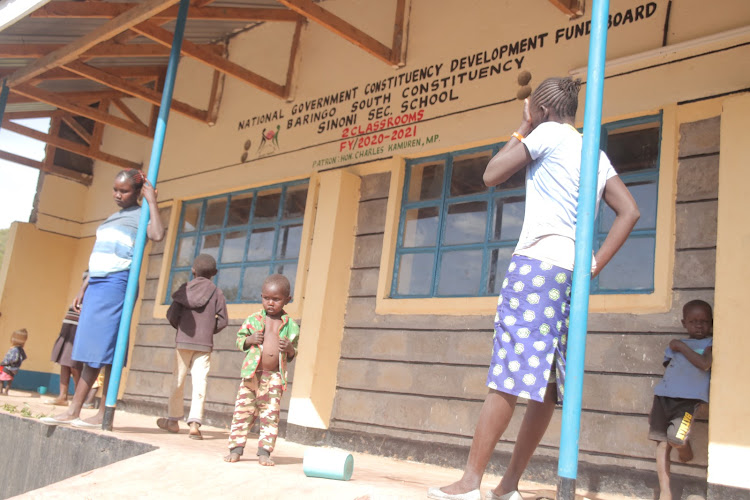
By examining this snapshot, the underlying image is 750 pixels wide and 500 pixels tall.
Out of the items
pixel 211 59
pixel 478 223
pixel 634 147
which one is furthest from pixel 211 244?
pixel 634 147

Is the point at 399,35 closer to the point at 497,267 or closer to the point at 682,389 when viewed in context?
the point at 497,267

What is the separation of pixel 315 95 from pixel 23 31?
3.02 meters

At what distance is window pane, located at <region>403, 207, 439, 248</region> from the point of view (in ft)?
21.2

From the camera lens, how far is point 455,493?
2744 mm

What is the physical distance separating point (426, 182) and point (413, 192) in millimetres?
159

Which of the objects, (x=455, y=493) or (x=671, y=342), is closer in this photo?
(x=455, y=493)

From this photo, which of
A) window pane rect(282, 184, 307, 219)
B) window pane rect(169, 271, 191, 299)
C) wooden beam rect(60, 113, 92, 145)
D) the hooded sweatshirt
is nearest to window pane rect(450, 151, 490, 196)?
window pane rect(282, 184, 307, 219)

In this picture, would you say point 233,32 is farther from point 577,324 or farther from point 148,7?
point 577,324

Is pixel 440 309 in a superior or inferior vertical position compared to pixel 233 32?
inferior

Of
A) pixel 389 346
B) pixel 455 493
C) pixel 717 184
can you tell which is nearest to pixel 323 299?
→ pixel 389 346

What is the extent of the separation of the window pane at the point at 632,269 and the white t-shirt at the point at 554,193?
2.30m

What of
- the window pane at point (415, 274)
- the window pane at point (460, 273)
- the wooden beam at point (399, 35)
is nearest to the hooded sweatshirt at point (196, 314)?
the window pane at point (415, 274)

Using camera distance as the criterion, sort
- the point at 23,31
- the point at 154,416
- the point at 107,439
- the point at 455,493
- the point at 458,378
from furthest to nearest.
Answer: the point at 154,416 < the point at 23,31 < the point at 458,378 < the point at 107,439 < the point at 455,493

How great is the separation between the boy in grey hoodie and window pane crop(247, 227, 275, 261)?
238 cm
